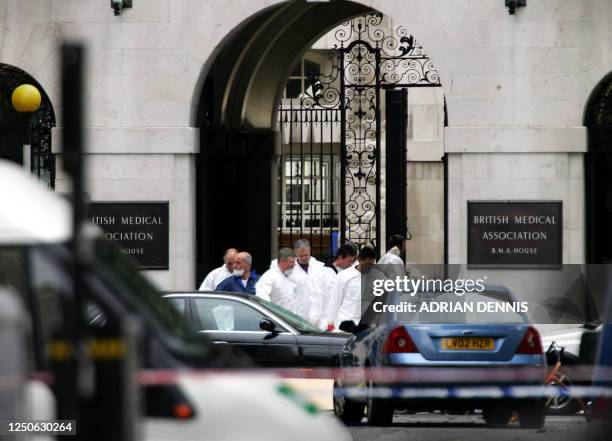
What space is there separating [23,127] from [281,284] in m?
5.60

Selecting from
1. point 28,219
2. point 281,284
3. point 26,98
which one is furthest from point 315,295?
point 28,219

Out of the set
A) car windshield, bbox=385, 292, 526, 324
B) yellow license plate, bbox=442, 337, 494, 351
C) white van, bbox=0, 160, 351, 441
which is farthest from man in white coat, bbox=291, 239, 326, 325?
white van, bbox=0, 160, 351, 441

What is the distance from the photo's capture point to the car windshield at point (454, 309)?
1359cm

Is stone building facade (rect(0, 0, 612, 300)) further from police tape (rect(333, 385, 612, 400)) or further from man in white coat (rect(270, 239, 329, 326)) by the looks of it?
police tape (rect(333, 385, 612, 400))

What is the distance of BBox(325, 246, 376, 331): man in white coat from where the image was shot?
1673 centimetres

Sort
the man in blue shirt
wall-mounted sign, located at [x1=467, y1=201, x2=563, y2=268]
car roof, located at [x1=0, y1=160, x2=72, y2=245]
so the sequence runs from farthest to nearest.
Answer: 1. wall-mounted sign, located at [x1=467, y1=201, x2=563, y2=268]
2. the man in blue shirt
3. car roof, located at [x1=0, y1=160, x2=72, y2=245]

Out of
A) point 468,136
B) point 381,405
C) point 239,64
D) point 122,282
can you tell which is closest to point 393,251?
point 468,136

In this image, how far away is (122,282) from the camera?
18.9ft

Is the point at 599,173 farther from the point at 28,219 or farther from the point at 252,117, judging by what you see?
the point at 28,219

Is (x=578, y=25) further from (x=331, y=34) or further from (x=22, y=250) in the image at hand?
(x=331, y=34)

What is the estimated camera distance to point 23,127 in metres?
21.9

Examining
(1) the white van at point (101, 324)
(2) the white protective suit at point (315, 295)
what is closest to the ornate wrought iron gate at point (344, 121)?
(2) the white protective suit at point (315, 295)

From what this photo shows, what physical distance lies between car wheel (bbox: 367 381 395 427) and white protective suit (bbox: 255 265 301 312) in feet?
14.7

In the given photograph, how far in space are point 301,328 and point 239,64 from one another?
9.20 metres
